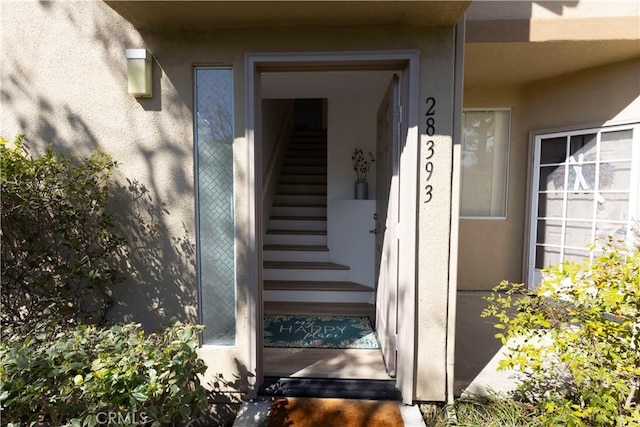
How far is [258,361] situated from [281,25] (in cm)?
239

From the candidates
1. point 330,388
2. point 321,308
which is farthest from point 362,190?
point 330,388

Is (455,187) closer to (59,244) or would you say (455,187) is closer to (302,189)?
(59,244)

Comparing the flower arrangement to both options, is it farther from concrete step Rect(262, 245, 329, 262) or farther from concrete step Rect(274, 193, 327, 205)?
concrete step Rect(262, 245, 329, 262)

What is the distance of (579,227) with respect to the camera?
390 centimetres

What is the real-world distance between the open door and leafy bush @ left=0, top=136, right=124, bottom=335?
6.66 feet

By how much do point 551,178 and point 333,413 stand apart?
12.8 feet

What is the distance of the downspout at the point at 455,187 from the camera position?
2223 mm

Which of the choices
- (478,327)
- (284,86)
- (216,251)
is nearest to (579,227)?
(478,327)

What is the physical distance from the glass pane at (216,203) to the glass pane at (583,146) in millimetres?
4014

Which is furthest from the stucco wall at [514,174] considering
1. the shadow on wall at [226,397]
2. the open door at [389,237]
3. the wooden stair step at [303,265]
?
the shadow on wall at [226,397]

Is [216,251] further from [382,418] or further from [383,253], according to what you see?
[382,418]

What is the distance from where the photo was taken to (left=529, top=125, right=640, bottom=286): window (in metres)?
3.51

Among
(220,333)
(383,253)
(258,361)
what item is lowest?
(258,361)

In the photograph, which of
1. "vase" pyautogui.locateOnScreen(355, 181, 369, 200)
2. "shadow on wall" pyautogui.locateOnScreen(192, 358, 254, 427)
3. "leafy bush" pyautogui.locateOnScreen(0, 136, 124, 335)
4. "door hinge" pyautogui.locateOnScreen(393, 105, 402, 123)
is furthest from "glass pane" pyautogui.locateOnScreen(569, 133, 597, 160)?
"leafy bush" pyautogui.locateOnScreen(0, 136, 124, 335)
